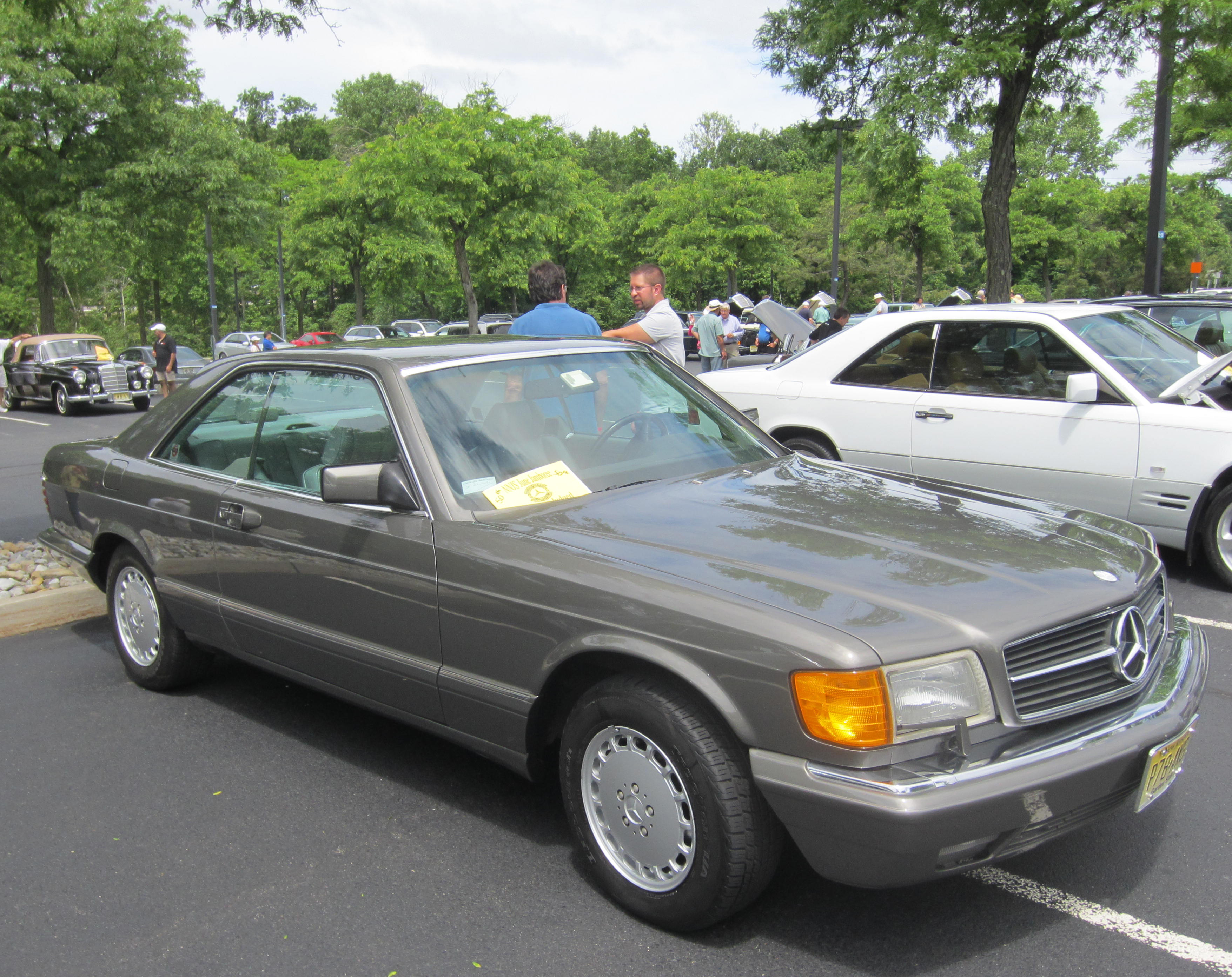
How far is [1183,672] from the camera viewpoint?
9.46 feet

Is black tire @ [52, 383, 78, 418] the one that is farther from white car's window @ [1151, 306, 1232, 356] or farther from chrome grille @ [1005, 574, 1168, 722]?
chrome grille @ [1005, 574, 1168, 722]

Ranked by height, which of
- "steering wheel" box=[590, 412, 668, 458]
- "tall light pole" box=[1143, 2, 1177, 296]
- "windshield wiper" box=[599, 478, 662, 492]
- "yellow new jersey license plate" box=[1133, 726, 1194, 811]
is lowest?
"yellow new jersey license plate" box=[1133, 726, 1194, 811]

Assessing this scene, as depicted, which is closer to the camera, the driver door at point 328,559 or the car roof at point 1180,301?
the driver door at point 328,559

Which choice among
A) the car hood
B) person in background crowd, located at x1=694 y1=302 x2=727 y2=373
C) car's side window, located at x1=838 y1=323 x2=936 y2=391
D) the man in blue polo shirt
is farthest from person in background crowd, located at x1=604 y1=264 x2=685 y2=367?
person in background crowd, located at x1=694 y1=302 x2=727 y2=373

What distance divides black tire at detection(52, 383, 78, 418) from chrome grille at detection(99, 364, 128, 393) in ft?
2.48

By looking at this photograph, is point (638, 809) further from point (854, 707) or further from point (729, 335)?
point (729, 335)

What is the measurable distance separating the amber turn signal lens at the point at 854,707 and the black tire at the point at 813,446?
4856 mm

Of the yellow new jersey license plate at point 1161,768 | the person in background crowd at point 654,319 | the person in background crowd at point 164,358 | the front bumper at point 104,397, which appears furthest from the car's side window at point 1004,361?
the front bumper at point 104,397

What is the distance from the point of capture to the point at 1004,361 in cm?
649

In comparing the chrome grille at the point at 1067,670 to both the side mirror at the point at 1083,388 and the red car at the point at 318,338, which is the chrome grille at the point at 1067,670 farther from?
the red car at the point at 318,338

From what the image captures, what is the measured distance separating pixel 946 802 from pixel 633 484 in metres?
1.59

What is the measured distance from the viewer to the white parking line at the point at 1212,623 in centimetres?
514

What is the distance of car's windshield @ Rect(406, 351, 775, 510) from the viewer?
3395mm

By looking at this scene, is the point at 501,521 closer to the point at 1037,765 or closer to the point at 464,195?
the point at 1037,765
